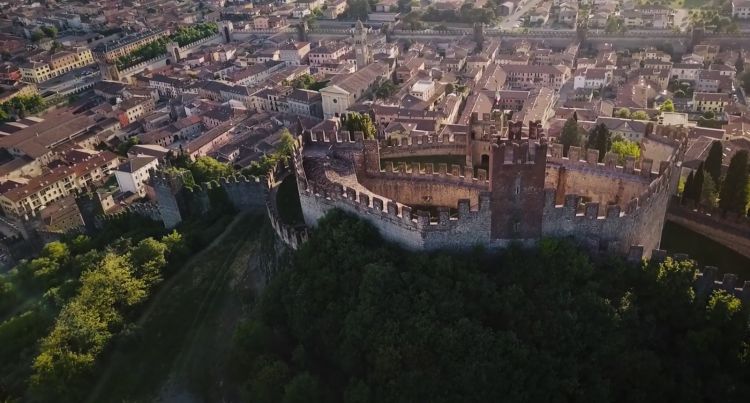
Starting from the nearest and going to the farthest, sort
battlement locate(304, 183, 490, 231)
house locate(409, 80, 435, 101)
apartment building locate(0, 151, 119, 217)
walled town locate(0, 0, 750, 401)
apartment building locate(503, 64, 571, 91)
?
battlement locate(304, 183, 490, 231) → walled town locate(0, 0, 750, 401) → apartment building locate(0, 151, 119, 217) → house locate(409, 80, 435, 101) → apartment building locate(503, 64, 571, 91)

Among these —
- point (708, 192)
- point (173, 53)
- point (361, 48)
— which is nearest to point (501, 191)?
point (708, 192)

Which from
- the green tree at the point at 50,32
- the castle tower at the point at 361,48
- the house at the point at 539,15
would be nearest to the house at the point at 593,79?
the castle tower at the point at 361,48

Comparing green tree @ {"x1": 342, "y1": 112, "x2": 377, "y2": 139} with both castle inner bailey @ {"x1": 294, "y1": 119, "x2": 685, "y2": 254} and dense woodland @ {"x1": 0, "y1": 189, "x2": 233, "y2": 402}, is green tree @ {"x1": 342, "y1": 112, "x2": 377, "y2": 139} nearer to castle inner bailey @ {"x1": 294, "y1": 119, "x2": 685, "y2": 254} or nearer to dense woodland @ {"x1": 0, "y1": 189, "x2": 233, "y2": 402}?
castle inner bailey @ {"x1": 294, "y1": 119, "x2": 685, "y2": 254}

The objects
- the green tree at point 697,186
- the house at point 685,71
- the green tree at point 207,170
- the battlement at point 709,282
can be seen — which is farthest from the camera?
the house at point 685,71

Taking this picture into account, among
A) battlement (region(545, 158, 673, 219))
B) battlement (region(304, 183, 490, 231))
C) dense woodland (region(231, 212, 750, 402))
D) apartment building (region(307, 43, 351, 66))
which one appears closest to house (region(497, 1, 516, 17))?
apartment building (region(307, 43, 351, 66))

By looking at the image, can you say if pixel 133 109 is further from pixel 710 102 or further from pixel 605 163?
pixel 710 102

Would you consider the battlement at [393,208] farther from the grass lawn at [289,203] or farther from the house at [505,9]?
the house at [505,9]
